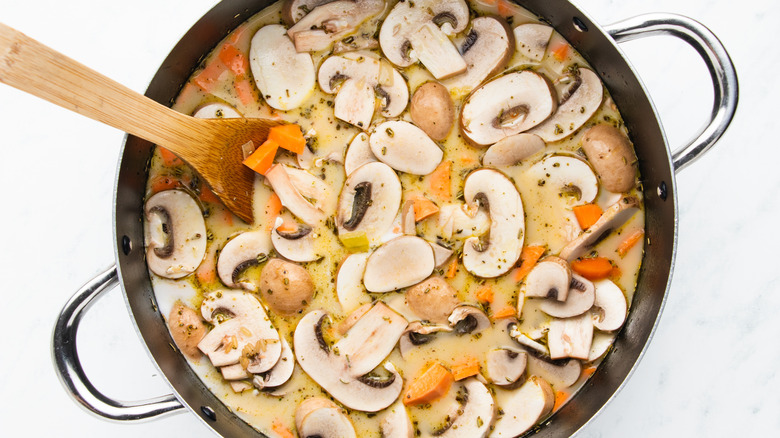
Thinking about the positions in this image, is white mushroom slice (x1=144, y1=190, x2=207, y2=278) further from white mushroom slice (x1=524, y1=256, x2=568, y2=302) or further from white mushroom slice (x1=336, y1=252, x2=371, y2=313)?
white mushroom slice (x1=524, y1=256, x2=568, y2=302)

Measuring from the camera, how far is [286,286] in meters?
2.97

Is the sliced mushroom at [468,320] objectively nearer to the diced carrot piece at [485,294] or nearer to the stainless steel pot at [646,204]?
the diced carrot piece at [485,294]

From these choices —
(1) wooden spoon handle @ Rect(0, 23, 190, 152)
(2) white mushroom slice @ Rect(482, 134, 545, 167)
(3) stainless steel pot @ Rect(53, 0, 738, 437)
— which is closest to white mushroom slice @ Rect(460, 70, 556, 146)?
(2) white mushroom slice @ Rect(482, 134, 545, 167)

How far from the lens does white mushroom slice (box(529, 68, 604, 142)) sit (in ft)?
10.1

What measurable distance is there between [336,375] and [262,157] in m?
1.09

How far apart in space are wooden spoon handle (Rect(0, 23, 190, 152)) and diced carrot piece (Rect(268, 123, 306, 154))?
0.46 m

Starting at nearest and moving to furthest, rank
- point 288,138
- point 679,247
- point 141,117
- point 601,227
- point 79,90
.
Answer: point 79,90, point 141,117, point 601,227, point 288,138, point 679,247

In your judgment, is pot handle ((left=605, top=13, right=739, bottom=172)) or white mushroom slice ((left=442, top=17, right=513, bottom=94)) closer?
pot handle ((left=605, top=13, right=739, bottom=172))

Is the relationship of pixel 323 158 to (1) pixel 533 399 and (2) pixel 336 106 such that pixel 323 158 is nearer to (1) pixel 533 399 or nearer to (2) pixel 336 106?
(2) pixel 336 106

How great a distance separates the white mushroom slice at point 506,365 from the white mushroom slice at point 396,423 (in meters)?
0.45

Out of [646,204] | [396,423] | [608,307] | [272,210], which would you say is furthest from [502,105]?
[396,423]

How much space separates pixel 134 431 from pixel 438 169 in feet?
6.62

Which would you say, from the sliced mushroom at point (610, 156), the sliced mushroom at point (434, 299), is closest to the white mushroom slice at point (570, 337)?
the sliced mushroom at point (434, 299)

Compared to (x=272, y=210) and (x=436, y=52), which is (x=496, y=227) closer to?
(x=436, y=52)
